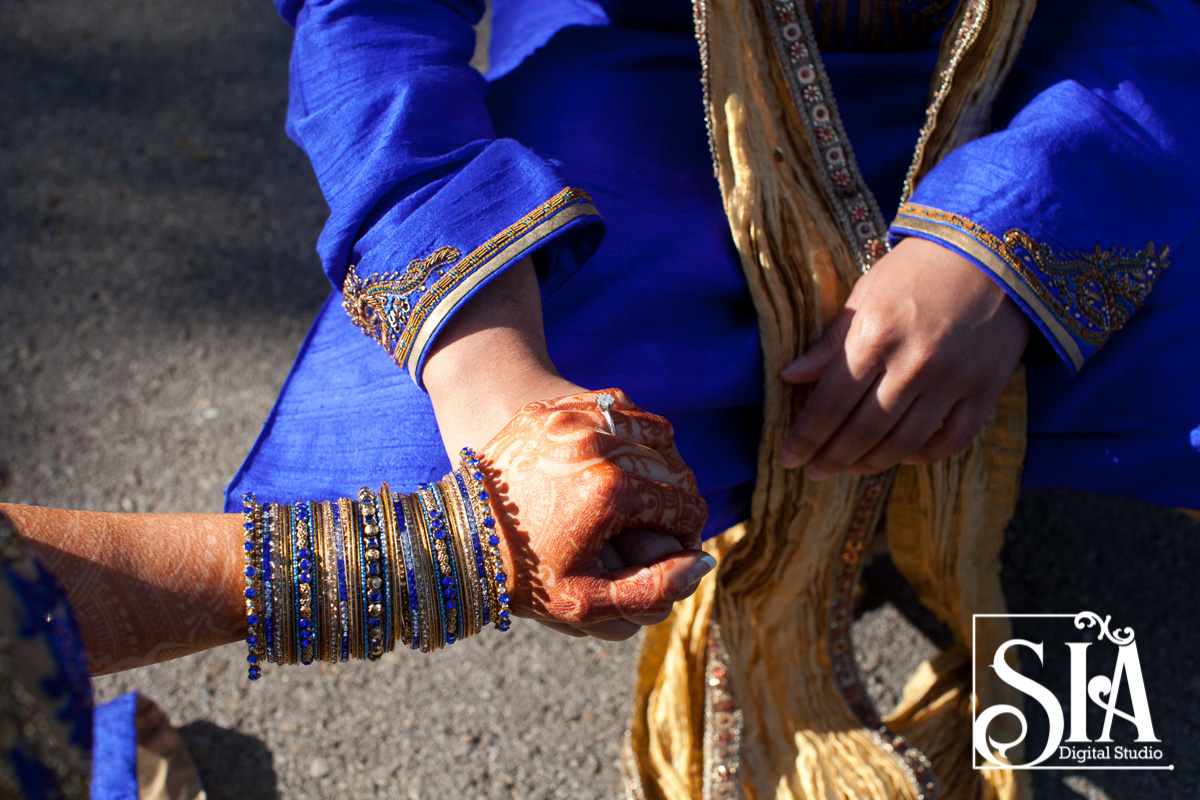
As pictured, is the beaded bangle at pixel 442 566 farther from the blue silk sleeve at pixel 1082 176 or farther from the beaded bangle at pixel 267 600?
the blue silk sleeve at pixel 1082 176

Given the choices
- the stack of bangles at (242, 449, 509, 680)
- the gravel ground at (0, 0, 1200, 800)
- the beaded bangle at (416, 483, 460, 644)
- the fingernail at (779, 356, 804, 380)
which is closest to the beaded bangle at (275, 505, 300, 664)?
the stack of bangles at (242, 449, 509, 680)

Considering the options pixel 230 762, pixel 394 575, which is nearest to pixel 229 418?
pixel 230 762

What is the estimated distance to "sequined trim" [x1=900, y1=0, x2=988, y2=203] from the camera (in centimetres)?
91

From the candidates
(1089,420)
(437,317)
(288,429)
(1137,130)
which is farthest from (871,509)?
(288,429)

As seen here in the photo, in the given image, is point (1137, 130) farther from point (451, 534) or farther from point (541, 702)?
point (541, 702)

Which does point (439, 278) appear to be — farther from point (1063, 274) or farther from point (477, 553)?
point (1063, 274)

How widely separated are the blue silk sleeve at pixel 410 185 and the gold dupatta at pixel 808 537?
0.79 ft

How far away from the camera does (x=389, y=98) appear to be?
87 cm

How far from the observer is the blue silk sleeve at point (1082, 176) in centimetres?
86

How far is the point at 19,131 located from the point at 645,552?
7.72ft

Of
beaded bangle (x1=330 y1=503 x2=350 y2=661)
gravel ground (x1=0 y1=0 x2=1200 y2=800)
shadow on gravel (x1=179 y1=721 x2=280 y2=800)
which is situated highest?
beaded bangle (x1=330 y1=503 x2=350 y2=661)

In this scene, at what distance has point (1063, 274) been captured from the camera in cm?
87

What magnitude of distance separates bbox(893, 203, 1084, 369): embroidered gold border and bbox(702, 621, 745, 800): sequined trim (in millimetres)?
572

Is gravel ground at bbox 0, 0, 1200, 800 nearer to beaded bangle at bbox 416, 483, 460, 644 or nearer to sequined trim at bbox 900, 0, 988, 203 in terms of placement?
beaded bangle at bbox 416, 483, 460, 644
